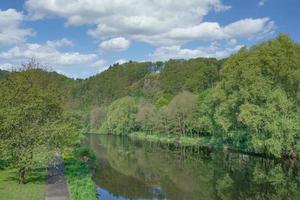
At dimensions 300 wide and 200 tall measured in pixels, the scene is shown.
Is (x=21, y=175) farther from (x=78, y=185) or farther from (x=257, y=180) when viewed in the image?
(x=257, y=180)

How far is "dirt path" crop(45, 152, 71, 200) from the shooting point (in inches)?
1090

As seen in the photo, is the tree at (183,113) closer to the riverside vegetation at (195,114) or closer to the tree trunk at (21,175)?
the riverside vegetation at (195,114)

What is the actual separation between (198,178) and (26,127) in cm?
1827

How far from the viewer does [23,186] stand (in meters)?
30.6

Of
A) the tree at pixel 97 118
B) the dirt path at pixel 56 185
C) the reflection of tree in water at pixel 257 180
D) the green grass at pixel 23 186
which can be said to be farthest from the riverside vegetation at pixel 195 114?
the tree at pixel 97 118

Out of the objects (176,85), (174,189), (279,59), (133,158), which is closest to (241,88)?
(279,59)

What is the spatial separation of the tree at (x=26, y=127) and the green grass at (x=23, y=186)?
115cm

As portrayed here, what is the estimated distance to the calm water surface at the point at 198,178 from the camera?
34375 mm

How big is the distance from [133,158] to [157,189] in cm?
2467

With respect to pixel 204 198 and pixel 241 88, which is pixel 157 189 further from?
pixel 241 88

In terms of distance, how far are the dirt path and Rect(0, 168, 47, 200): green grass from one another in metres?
0.45

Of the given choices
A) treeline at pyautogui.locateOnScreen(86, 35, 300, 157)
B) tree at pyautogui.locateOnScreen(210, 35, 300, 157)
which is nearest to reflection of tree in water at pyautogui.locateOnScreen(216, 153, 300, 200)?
tree at pyautogui.locateOnScreen(210, 35, 300, 157)

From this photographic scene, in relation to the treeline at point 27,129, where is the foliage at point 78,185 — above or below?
below

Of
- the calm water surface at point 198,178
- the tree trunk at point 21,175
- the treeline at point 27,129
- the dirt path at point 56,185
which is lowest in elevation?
the calm water surface at point 198,178
